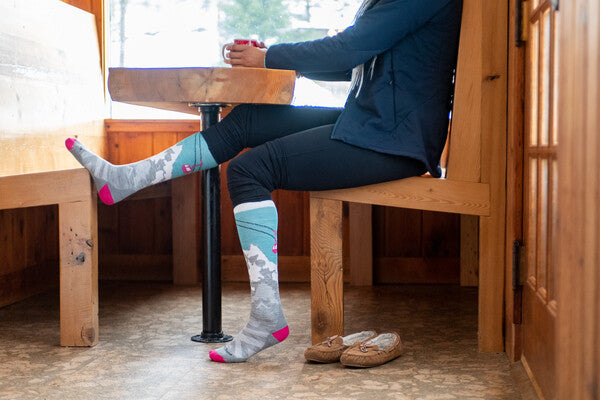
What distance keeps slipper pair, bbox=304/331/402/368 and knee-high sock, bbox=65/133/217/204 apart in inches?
22.2

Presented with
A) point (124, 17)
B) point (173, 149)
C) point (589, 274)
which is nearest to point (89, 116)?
point (124, 17)

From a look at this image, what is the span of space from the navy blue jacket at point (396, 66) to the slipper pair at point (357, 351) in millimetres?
461

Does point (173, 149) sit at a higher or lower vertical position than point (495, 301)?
higher

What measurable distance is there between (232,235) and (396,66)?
1.43 meters

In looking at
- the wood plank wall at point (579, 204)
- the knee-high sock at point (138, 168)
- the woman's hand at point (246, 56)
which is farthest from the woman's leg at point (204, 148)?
the wood plank wall at point (579, 204)

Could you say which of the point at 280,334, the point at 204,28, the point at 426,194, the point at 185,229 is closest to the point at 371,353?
the point at 280,334

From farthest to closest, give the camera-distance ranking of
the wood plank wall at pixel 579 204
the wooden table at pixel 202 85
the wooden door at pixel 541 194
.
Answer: the wooden table at pixel 202 85 → the wooden door at pixel 541 194 → the wood plank wall at pixel 579 204

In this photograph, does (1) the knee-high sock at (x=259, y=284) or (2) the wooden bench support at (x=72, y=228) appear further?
(2) the wooden bench support at (x=72, y=228)

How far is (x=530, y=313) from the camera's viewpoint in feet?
5.29

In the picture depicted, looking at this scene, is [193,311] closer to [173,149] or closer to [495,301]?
[173,149]

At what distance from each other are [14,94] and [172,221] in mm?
898

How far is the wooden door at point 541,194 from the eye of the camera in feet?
4.52

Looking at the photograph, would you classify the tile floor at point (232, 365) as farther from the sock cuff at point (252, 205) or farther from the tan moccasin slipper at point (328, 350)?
the sock cuff at point (252, 205)

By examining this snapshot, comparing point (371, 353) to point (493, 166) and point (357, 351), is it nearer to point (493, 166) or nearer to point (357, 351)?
point (357, 351)
